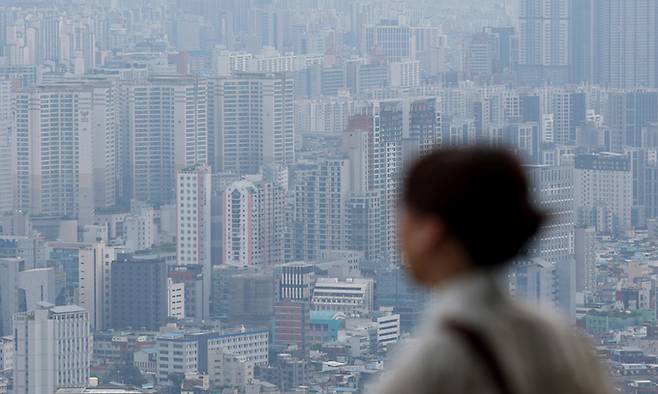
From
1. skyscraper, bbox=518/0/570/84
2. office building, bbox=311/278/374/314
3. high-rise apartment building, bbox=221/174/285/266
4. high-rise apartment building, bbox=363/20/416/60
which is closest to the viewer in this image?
office building, bbox=311/278/374/314

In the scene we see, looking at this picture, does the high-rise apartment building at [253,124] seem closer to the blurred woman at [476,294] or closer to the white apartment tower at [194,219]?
the white apartment tower at [194,219]

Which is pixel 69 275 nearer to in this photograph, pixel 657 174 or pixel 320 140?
pixel 320 140

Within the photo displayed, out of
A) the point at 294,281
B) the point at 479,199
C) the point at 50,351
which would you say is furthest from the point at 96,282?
the point at 479,199

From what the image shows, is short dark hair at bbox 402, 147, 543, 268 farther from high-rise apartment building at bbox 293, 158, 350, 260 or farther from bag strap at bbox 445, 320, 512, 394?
high-rise apartment building at bbox 293, 158, 350, 260

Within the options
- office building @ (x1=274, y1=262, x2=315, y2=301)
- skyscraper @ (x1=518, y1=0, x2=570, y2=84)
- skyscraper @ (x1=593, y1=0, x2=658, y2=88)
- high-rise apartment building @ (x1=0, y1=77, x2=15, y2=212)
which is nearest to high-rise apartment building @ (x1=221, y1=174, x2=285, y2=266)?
office building @ (x1=274, y1=262, x2=315, y2=301)

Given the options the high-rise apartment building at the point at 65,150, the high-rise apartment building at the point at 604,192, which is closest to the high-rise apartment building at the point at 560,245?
the high-rise apartment building at the point at 604,192

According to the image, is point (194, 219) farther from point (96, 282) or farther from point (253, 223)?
point (96, 282)
